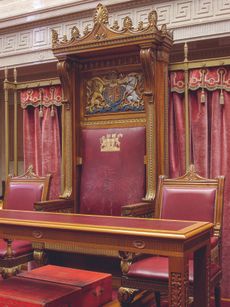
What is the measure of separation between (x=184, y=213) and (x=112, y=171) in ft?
2.76

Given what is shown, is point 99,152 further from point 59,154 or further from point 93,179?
point 59,154

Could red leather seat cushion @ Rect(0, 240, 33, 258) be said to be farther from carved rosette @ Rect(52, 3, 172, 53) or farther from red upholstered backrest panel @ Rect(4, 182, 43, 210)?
carved rosette @ Rect(52, 3, 172, 53)

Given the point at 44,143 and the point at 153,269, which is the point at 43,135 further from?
the point at 153,269

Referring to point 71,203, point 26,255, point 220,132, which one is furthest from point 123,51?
point 26,255

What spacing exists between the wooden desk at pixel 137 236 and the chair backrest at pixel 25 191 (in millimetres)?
861

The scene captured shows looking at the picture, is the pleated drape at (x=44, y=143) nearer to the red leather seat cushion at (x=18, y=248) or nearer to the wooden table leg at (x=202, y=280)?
the red leather seat cushion at (x=18, y=248)

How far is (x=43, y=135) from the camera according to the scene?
153 inches

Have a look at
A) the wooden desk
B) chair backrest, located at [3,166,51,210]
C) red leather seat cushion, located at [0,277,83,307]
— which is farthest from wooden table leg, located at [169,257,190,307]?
chair backrest, located at [3,166,51,210]

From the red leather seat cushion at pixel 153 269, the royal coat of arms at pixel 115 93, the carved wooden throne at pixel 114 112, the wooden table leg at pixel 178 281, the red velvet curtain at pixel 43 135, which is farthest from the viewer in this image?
the red velvet curtain at pixel 43 135

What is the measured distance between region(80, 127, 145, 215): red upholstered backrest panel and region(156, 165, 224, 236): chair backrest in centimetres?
44

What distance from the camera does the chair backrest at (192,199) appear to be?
261 cm

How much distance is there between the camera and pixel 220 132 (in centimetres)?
321

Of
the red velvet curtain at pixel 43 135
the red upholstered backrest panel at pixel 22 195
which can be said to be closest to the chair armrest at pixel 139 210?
the red upholstered backrest panel at pixel 22 195

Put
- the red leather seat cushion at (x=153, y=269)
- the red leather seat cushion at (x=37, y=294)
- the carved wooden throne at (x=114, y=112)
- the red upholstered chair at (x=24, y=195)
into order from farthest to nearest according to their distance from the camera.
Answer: the carved wooden throne at (x=114, y=112), the red upholstered chair at (x=24, y=195), the red leather seat cushion at (x=153, y=269), the red leather seat cushion at (x=37, y=294)
